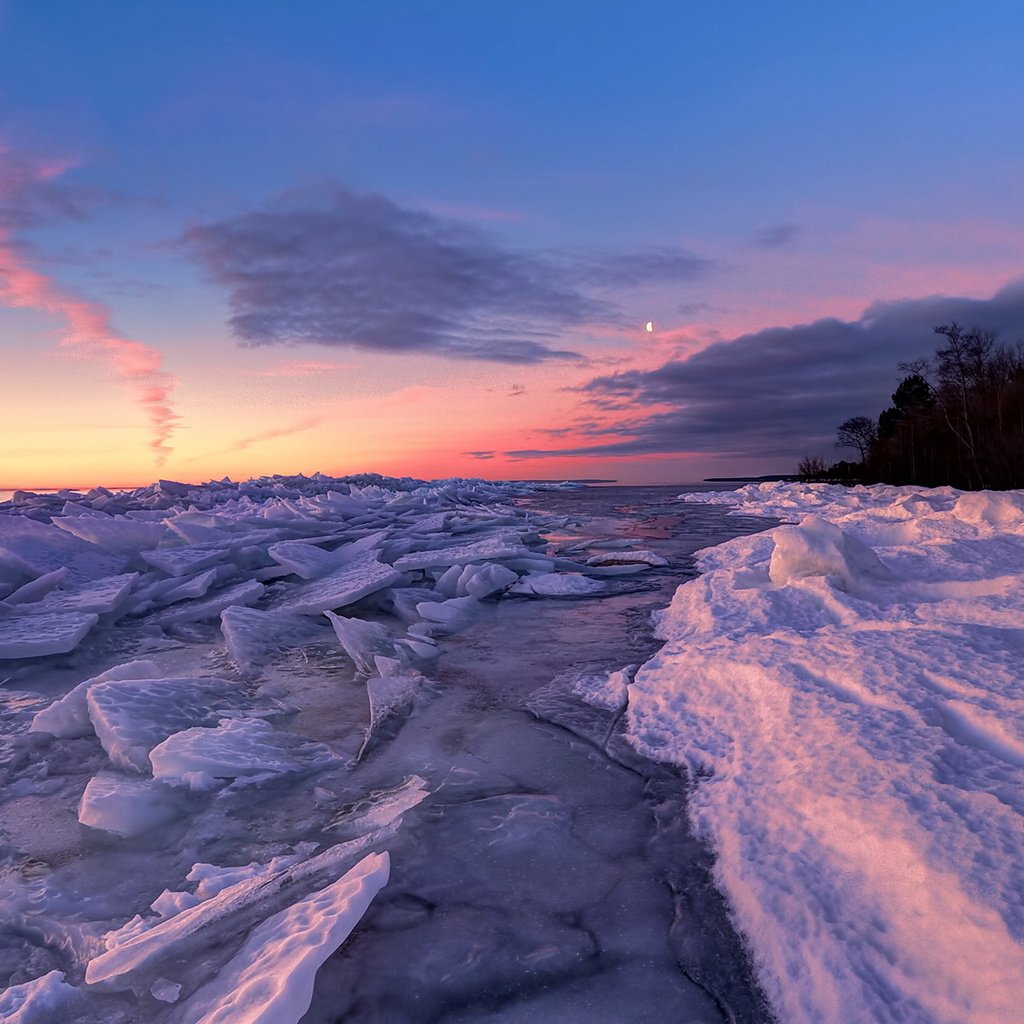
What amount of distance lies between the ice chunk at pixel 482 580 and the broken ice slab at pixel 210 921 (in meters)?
4.01

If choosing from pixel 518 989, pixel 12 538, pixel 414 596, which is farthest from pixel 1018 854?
pixel 12 538

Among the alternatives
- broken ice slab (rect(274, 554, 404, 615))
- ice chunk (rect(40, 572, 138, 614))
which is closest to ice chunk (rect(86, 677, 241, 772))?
broken ice slab (rect(274, 554, 404, 615))

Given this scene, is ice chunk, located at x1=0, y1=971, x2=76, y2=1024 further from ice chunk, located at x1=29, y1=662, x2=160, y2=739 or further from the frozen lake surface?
ice chunk, located at x1=29, y1=662, x2=160, y2=739

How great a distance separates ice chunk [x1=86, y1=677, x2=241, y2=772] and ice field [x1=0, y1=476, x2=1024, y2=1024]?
0.7 inches

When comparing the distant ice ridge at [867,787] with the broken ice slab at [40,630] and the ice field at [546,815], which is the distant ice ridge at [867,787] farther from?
the broken ice slab at [40,630]

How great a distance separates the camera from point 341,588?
5.33 metres

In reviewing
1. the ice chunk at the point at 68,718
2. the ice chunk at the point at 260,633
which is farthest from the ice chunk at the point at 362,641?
the ice chunk at the point at 68,718

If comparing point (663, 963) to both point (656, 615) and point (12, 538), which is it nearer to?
point (656, 615)

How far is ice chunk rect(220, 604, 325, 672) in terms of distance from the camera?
400 centimetres

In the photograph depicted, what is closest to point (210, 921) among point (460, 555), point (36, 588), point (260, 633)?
point (260, 633)

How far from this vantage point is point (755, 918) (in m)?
1.49

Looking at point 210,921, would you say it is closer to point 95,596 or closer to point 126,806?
point 126,806

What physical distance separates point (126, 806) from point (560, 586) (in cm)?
454

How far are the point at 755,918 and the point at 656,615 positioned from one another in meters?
3.54
